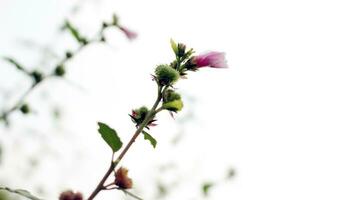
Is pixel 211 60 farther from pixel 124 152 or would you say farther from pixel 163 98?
pixel 124 152

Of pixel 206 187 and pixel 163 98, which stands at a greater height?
pixel 163 98

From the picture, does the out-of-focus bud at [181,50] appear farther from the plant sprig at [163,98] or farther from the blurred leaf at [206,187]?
the blurred leaf at [206,187]

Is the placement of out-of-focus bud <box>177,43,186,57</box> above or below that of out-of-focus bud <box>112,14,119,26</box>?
above

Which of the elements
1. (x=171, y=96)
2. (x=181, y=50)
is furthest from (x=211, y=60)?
(x=171, y=96)

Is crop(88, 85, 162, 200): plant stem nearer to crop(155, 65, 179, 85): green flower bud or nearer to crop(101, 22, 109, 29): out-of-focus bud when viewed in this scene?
crop(155, 65, 179, 85): green flower bud

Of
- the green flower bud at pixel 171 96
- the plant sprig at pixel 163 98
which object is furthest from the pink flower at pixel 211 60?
the green flower bud at pixel 171 96

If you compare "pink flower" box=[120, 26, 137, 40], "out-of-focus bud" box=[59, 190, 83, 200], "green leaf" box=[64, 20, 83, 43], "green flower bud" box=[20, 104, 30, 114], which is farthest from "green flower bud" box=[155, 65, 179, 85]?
"green flower bud" box=[20, 104, 30, 114]
